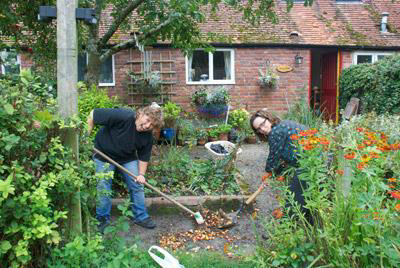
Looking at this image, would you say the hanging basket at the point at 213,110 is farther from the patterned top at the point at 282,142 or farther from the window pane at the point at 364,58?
the patterned top at the point at 282,142

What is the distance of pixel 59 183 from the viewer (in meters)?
2.34

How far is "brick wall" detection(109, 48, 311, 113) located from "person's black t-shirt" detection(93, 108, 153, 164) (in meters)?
7.27

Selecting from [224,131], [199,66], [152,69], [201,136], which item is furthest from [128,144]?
[199,66]

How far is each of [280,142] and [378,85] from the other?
21.7 ft

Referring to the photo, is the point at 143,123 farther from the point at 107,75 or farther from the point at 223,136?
the point at 107,75

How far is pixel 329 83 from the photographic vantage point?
13.8 metres

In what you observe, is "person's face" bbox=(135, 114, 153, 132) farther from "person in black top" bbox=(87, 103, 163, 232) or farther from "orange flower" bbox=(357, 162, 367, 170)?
"orange flower" bbox=(357, 162, 367, 170)

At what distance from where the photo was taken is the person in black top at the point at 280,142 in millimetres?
3750

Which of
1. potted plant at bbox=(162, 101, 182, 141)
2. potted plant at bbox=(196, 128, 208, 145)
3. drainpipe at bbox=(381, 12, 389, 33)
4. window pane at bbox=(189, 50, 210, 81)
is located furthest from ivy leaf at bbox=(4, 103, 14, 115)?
drainpipe at bbox=(381, 12, 389, 33)

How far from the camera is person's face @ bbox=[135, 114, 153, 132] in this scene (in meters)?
4.09

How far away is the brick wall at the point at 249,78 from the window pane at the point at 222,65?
30 centimetres

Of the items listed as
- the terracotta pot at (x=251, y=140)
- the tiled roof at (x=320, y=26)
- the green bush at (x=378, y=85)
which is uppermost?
the tiled roof at (x=320, y=26)

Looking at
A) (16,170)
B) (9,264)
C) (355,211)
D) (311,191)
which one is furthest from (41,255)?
(355,211)

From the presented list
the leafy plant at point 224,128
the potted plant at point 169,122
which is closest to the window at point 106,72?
the potted plant at point 169,122
